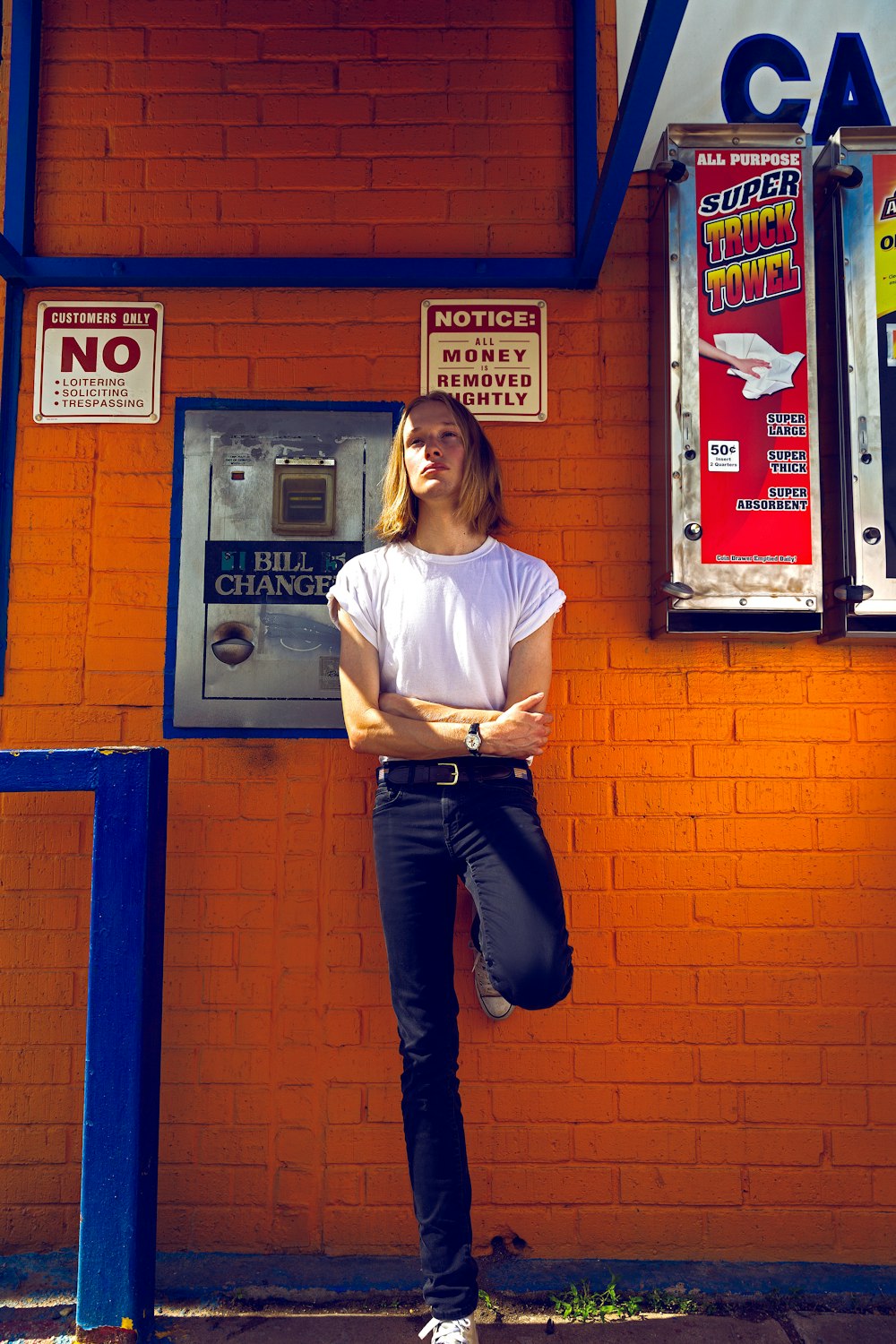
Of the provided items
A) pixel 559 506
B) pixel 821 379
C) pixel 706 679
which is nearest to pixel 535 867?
pixel 706 679

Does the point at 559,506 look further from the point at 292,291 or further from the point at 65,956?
the point at 65,956

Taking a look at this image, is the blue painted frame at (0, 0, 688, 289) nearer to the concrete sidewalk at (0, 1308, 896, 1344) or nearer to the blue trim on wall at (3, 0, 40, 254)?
the blue trim on wall at (3, 0, 40, 254)

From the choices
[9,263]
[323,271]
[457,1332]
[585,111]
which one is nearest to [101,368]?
[9,263]

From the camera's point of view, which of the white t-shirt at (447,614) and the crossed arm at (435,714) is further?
the white t-shirt at (447,614)

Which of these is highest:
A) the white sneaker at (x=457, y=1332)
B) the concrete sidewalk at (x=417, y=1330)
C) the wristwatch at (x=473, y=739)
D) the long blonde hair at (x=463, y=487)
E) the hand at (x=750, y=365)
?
the hand at (x=750, y=365)

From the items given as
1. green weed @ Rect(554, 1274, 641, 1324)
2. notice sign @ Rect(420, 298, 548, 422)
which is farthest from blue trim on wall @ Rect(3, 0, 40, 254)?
green weed @ Rect(554, 1274, 641, 1324)

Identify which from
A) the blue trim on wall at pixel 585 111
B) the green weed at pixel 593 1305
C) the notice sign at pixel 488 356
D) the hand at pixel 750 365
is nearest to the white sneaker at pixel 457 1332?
the green weed at pixel 593 1305

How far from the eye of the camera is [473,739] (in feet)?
7.17

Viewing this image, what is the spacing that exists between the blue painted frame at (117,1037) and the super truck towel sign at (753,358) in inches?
67.0

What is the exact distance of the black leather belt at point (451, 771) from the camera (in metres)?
2.23

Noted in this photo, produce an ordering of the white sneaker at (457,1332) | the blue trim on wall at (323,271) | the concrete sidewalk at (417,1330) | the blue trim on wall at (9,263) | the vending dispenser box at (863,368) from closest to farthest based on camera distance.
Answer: the white sneaker at (457,1332)
the concrete sidewalk at (417,1330)
the vending dispenser box at (863,368)
the blue trim on wall at (9,263)
the blue trim on wall at (323,271)

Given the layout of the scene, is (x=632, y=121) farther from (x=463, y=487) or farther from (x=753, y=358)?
(x=463, y=487)

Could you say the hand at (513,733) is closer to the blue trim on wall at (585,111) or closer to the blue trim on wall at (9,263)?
the blue trim on wall at (585,111)

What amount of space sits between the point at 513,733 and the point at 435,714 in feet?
0.67
